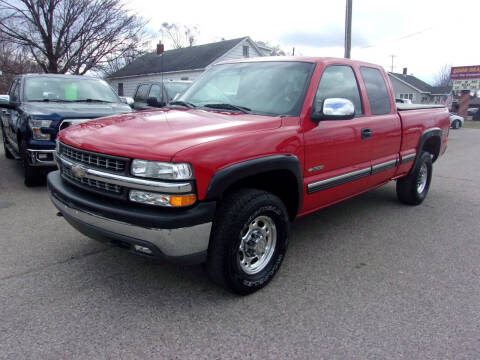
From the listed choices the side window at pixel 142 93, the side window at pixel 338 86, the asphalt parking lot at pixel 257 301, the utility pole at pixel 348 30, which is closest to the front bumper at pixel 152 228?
the asphalt parking lot at pixel 257 301

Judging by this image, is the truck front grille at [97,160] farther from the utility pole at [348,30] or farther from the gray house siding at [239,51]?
the gray house siding at [239,51]

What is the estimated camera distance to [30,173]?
19.2 feet

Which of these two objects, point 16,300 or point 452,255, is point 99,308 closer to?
point 16,300

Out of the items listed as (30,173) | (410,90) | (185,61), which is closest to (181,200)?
(30,173)

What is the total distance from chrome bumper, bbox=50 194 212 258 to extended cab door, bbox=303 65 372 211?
1247 millimetres

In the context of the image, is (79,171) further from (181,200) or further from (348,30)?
(348,30)

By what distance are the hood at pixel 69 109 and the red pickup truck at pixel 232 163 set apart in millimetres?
2402

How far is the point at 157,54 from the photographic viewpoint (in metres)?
31.8

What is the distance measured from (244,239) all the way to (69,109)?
433cm

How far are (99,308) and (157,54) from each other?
3160cm

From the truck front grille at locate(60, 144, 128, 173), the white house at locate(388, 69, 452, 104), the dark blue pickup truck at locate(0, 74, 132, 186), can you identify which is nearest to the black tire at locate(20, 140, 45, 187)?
the dark blue pickup truck at locate(0, 74, 132, 186)

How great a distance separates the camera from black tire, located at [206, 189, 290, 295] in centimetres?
275

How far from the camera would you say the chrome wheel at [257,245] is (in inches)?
119

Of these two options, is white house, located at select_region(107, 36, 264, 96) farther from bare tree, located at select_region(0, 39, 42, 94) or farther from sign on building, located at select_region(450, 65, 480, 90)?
sign on building, located at select_region(450, 65, 480, 90)
